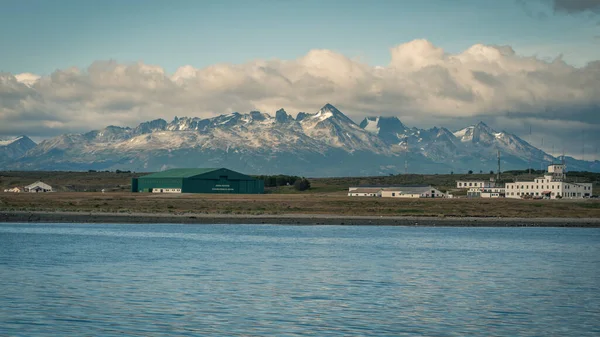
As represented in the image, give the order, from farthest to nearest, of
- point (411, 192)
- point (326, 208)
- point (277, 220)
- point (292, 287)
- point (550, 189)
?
1. point (550, 189)
2. point (411, 192)
3. point (326, 208)
4. point (277, 220)
5. point (292, 287)

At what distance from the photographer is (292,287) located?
3950cm

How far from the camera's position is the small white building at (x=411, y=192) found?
186125mm

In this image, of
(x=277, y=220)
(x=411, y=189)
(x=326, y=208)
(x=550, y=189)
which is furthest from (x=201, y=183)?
(x=277, y=220)

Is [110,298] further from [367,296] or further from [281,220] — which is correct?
[281,220]

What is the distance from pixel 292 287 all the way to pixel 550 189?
163m

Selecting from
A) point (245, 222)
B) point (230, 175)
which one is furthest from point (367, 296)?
point (230, 175)

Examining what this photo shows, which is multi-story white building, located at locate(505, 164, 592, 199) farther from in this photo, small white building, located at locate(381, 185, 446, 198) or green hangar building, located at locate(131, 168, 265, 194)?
green hangar building, located at locate(131, 168, 265, 194)

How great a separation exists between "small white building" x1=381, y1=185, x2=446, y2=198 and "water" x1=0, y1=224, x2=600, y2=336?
11201 cm

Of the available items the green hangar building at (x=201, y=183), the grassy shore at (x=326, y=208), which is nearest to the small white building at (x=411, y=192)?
the green hangar building at (x=201, y=183)

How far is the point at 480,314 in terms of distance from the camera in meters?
32.4

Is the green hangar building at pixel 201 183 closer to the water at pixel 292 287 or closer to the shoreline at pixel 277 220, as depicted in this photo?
the shoreline at pixel 277 220

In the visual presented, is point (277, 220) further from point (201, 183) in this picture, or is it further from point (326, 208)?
point (201, 183)

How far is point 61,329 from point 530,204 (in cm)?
12817

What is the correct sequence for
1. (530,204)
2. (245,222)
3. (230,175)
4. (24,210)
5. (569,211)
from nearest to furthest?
(245,222)
(24,210)
(569,211)
(530,204)
(230,175)
